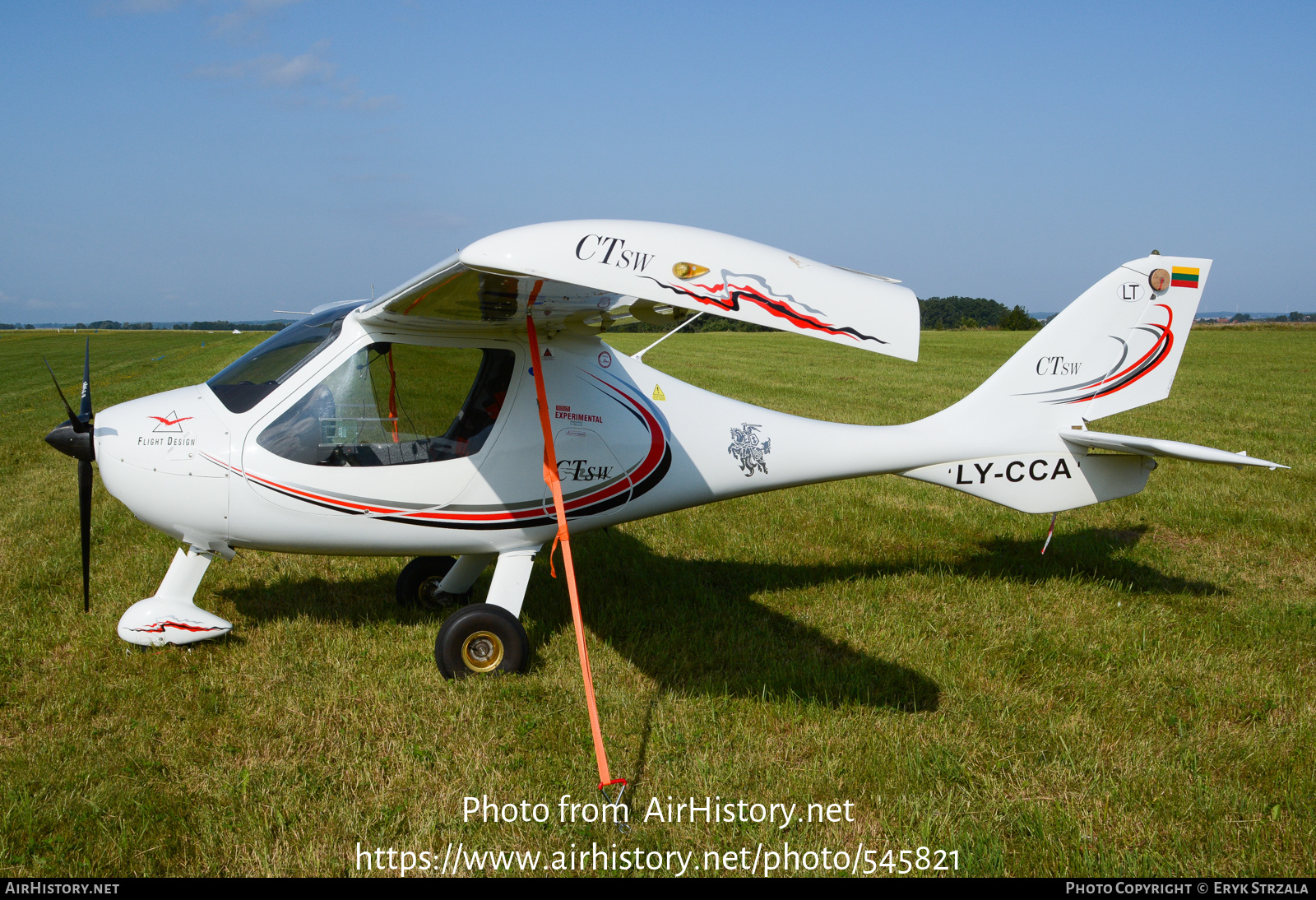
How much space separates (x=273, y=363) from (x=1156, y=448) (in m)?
6.15

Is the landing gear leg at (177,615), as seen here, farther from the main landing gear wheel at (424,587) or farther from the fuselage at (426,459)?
the main landing gear wheel at (424,587)

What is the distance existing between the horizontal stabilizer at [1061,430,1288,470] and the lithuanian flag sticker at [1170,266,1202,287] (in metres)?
1.28

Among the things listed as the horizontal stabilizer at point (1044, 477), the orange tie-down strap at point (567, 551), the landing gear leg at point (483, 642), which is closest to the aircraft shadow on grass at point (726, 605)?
the landing gear leg at point (483, 642)

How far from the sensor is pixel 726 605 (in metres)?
6.54

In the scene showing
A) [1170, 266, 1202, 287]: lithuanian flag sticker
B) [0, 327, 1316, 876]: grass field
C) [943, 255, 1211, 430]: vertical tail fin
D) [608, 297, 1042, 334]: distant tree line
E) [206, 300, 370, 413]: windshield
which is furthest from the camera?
[608, 297, 1042, 334]: distant tree line

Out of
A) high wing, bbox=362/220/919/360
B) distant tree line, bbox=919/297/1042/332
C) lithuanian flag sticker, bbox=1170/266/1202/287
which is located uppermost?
lithuanian flag sticker, bbox=1170/266/1202/287

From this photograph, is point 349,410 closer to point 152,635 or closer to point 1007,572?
point 152,635

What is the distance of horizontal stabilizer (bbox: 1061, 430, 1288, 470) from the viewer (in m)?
5.27

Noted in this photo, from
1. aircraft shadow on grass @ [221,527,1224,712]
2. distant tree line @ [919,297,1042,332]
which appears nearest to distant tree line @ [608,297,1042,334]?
distant tree line @ [919,297,1042,332]

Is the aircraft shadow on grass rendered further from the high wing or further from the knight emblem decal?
the high wing

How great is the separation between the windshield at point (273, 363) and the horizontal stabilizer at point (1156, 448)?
18.4 ft

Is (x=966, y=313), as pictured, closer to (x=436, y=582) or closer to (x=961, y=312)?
(x=961, y=312)

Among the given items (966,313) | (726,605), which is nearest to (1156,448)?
(726,605)
